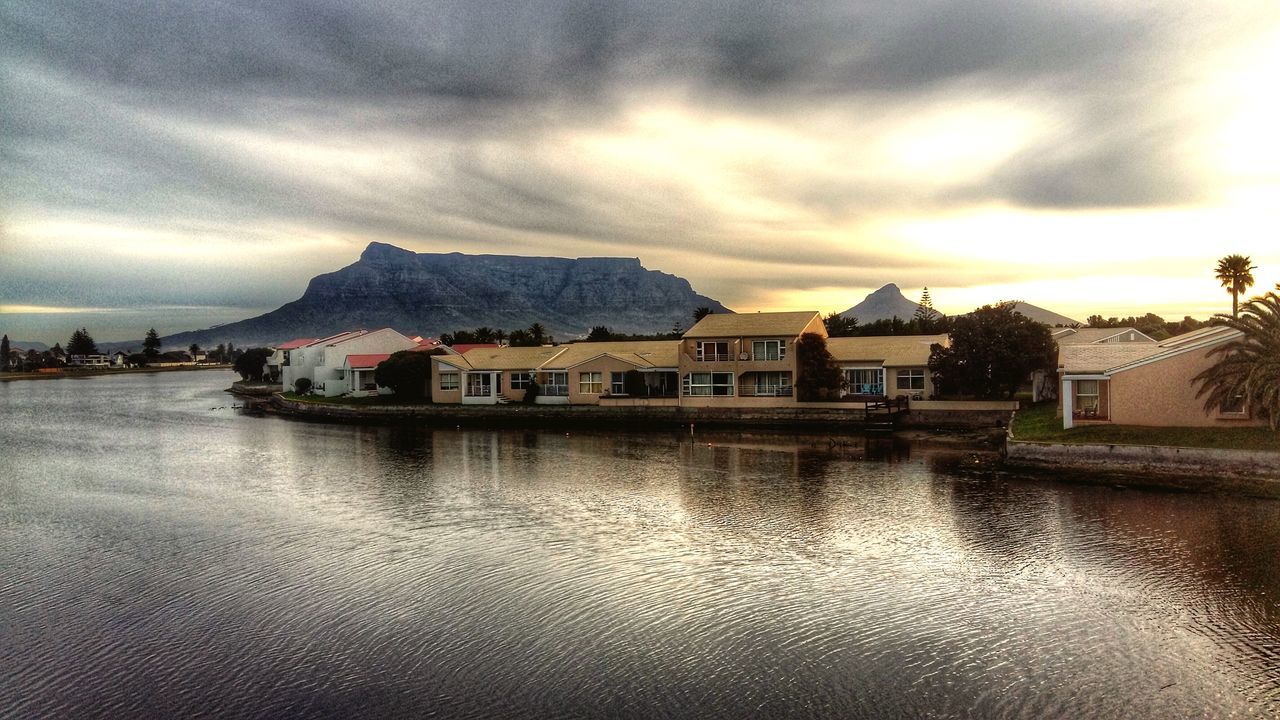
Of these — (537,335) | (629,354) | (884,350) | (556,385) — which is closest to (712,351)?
(629,354)

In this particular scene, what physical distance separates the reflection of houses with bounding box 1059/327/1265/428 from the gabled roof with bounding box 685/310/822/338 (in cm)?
2139

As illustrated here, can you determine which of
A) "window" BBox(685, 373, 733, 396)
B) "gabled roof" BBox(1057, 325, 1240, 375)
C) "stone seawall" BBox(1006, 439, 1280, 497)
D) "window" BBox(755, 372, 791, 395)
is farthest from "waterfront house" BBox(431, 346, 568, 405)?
"stone seawall" BBox(1006, 439, 1280, 497)

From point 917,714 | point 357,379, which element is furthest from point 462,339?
point 917,714

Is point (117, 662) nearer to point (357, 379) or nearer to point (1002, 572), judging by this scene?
point (1002, 572)

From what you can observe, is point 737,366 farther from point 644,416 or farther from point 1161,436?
point 1161,436

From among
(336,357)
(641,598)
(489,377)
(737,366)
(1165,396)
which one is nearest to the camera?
(641,598)

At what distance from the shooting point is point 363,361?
7875 centimetres

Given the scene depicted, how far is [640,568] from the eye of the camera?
66.0 ft

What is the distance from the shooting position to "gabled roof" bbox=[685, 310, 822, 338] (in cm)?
5678

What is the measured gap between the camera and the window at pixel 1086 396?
37125mm

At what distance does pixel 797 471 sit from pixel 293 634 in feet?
79.8

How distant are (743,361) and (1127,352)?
25.1 meters

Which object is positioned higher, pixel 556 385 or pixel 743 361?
pixel 743 361

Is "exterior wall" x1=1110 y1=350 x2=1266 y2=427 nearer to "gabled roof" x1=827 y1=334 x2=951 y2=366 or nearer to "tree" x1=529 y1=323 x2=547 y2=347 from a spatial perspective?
"gabled roof" x1=827 y1=334 x2=951 y2=366
